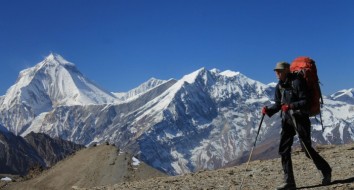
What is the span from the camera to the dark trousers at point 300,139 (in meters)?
12.0

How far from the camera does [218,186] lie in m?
14.7

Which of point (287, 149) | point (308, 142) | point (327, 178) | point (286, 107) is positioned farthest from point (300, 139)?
point (327, 178)

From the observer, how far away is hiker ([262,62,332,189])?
11.9m

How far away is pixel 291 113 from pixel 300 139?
706 millimetres

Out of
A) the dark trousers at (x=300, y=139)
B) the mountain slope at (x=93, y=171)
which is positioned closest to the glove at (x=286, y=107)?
the dark trousers at (x=300, y=139)

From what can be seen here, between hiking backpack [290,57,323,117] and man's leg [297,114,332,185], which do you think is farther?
man's leg [297,114,332,185]

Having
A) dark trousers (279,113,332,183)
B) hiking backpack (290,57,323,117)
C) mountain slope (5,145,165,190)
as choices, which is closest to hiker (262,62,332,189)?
dark trousers (279,113,332,183)

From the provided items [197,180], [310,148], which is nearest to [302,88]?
[310,148]

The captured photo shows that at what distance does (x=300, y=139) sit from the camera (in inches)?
481

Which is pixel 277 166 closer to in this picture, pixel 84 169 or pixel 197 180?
pixel 197 180

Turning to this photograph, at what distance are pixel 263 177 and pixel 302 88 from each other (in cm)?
456

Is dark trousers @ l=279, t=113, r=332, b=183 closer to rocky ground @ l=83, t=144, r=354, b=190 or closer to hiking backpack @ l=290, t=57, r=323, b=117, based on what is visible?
hiking backpack @ l=290, t=57, r=323, b=117

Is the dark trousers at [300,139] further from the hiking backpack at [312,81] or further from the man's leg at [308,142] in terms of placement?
the hiking backpack at [312,81]

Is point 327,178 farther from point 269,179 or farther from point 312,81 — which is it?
point 269,179
